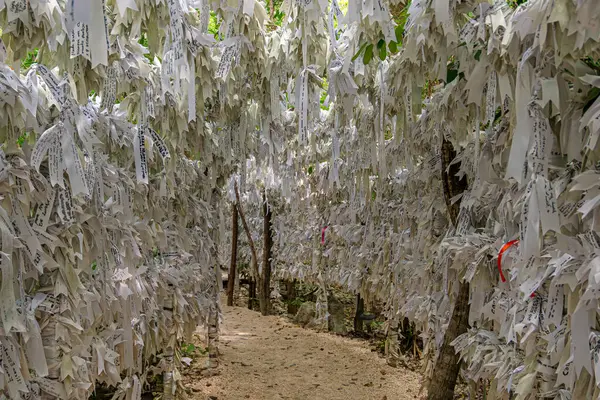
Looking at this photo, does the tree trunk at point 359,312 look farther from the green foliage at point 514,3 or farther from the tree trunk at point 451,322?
the green foliage at point 514,3

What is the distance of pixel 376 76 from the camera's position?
2260mm

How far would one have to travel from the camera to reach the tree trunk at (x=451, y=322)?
2.31 m

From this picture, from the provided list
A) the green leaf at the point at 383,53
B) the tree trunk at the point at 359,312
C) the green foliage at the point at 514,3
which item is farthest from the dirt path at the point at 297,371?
the green foliage at the point at 514,3

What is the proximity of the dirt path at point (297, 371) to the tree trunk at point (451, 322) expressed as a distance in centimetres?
174

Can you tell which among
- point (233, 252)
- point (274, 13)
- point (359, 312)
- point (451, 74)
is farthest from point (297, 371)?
point (451, 74)

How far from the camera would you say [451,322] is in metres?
2.34

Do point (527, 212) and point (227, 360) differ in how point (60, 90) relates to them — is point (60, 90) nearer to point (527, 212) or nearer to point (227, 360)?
point (527, 212)

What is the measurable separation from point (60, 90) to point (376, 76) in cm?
144

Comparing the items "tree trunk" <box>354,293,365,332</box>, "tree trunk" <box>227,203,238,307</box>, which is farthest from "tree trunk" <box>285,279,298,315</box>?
"tree trunk" <box>354,293,365,332</box>

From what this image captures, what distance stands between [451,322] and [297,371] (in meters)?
2.76

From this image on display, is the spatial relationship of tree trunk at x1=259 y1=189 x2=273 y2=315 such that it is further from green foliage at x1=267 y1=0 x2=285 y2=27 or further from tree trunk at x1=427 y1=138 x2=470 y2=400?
tree trunk at x1=427 y1=138 x2=470 y2=400

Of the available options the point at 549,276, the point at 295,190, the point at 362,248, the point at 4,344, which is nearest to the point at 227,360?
the point at 362,248

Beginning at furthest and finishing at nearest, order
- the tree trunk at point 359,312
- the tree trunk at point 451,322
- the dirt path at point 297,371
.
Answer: the tree trunk at point 359,312, the dirt path at point 297,371, the tree trunk at point 451,322

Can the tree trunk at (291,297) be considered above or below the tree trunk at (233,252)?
below
